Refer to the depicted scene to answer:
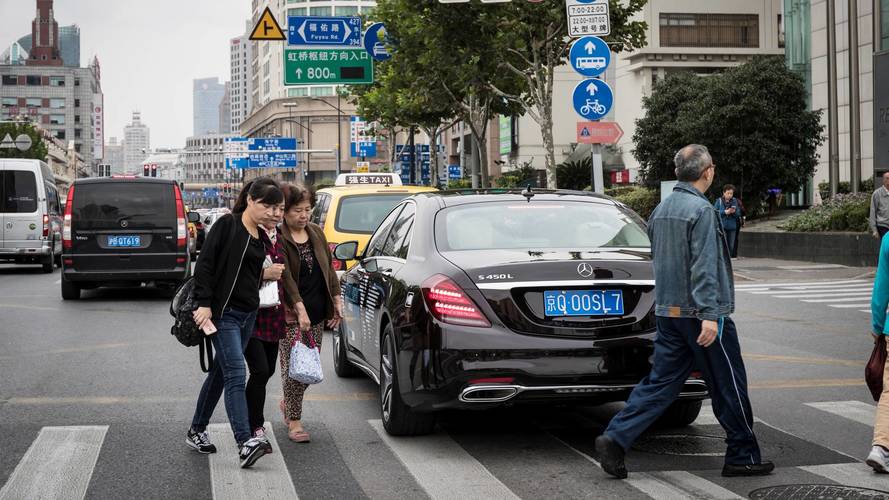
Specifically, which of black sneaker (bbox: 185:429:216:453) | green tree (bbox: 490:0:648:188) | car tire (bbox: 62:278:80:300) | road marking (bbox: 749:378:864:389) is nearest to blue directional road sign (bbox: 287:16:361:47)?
green tree (bbox: 490:0:648:188)

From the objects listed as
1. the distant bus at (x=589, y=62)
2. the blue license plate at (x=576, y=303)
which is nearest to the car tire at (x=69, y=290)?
the distant bus at (x=589, y=62)

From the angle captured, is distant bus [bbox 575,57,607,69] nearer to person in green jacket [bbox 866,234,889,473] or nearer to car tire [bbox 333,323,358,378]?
car tire [bbox 333,323,358,378]

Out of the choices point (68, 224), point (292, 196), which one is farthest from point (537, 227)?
point (68, 224)

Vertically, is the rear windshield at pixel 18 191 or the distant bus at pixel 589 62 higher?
the distant bus at pixel 589 62

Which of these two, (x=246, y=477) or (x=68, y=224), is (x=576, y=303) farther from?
(x=68, y=224)

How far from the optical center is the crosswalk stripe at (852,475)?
5.82 metres

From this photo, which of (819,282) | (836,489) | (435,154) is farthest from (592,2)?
(435,154)

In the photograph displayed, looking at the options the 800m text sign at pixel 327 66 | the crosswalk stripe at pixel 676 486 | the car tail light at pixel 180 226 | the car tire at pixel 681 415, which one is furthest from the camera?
the 800m text sign at pixel 327 66

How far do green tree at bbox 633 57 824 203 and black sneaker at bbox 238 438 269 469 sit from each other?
111 ft

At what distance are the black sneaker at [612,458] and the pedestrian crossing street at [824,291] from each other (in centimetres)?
1097

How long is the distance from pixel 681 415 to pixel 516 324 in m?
1.71

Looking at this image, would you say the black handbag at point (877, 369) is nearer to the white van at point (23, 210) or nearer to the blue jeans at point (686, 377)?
the blue jeans at point (686, 377)

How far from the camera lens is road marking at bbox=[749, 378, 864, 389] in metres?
9.30

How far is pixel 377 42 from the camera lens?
3136 cm
